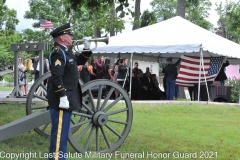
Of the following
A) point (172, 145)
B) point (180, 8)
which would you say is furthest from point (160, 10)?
point (172, 145)

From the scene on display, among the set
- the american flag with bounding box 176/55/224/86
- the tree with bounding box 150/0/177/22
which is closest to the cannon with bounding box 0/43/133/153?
the american flag with bounding box 176/55/224/86

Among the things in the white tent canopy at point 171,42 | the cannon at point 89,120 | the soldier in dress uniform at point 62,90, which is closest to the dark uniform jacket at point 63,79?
the soldier in dress uniform at point 62,90

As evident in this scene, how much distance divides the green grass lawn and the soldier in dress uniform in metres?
1.17

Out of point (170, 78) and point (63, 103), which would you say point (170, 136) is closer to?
point (63, 103)

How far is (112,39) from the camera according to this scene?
17.2 meters

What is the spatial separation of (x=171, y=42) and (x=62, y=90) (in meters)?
10.5

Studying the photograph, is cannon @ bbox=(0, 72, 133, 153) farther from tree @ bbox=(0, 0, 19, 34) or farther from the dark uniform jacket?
tree @ bbox=(0, 0, 19, 34)

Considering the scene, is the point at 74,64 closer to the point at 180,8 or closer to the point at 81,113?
the point at 81,113

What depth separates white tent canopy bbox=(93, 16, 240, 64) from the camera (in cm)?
1504

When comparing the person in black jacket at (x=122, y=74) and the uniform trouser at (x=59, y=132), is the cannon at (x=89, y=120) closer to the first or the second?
the uniform trouser at (x=59, y=132)

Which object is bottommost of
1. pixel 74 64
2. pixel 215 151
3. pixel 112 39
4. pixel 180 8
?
pixel 215 151

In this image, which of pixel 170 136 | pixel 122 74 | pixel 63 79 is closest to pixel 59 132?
pixel 63 79

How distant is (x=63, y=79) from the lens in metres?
5.57

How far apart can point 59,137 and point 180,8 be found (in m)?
16.5
